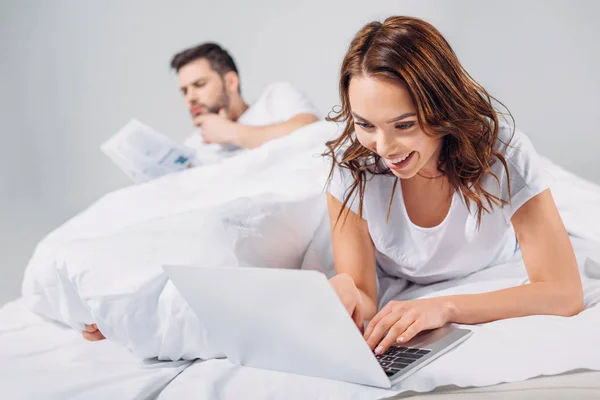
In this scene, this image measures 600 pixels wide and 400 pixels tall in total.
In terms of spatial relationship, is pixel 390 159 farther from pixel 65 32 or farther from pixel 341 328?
pixel 65 32

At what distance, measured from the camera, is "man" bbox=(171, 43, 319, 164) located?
3043mm

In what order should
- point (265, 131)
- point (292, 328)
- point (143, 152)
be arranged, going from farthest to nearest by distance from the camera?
point (265, 131)
point (143, 152)
point (292, 328)

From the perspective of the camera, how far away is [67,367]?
1.36 meters

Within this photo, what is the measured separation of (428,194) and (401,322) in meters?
0.40

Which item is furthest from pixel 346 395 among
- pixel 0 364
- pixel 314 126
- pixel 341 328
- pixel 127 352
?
pixel 314 126

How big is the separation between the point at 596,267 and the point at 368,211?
482mm

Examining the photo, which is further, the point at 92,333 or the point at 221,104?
the point at 221,104

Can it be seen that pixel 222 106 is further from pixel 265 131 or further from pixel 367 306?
pixel 367 306

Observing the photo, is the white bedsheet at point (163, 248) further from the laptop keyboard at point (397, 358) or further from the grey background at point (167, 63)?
the grey background at point (167, 63)

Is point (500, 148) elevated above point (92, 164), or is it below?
above

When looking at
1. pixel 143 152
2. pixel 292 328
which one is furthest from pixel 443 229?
pixel 143 152

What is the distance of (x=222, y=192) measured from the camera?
71.1 inches

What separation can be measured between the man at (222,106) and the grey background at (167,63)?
920 mm

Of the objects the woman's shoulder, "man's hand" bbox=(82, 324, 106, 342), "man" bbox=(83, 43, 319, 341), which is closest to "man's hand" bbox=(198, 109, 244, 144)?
"man" bbox=(83, 43, 319, 341)
